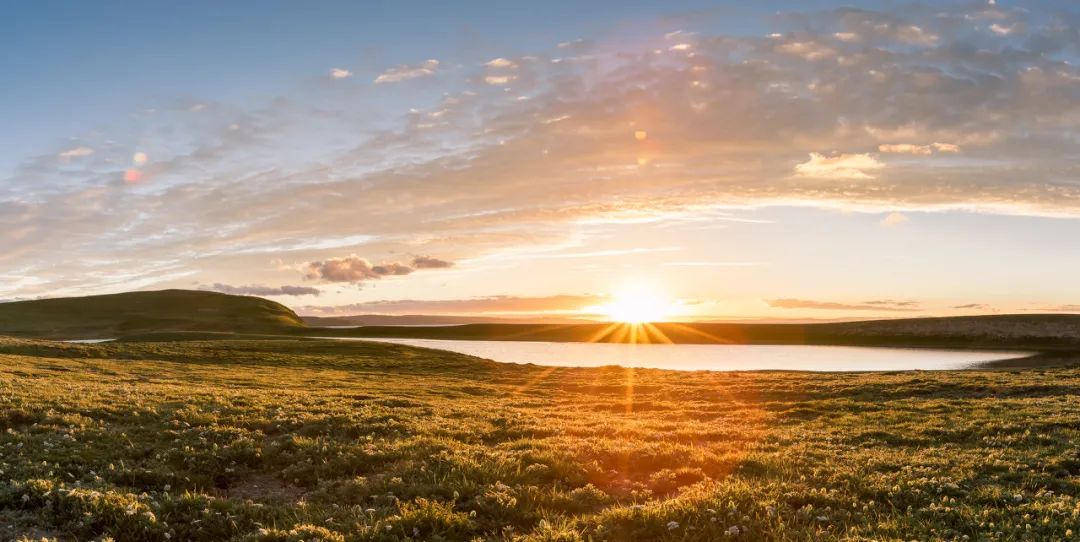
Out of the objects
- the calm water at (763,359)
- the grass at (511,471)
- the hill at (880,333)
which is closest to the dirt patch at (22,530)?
the grass at (511,471)

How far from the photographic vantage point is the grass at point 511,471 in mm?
10094

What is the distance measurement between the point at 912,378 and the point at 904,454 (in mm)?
30923

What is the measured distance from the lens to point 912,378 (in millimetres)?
43281

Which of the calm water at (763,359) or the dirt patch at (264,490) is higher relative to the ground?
the dirt patch at (264,490)

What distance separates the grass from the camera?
10094mm

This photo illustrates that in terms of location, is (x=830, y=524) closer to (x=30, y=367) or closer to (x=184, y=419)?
(x=184, y=419)

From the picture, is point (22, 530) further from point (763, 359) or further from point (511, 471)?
point (763, 359)

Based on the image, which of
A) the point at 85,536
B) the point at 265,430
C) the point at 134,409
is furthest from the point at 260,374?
the point at 85,536

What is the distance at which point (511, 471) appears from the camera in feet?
44.4

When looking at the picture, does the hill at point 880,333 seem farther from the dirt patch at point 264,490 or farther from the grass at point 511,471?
the dirt patch at point 264,490

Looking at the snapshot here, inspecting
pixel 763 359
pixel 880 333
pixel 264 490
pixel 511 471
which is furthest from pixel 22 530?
pixel 880 333

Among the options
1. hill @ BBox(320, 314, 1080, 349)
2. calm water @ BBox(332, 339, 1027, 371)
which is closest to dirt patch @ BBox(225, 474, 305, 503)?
calm water @ BBox(332, 339, 1027, 371)

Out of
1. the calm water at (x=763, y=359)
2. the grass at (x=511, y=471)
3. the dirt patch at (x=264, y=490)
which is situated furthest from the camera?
the calm water at (x=763, y=359)

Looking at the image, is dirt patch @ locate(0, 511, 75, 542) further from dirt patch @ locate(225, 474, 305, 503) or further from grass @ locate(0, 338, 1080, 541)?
dirt patch @ locate(225, 474, 305, 503)
